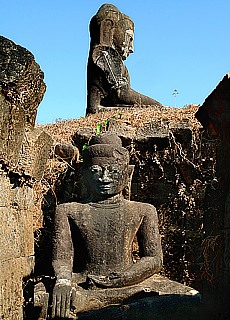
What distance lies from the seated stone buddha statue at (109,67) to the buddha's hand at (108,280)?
4466mm

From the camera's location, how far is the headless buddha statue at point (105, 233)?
4.77 metres

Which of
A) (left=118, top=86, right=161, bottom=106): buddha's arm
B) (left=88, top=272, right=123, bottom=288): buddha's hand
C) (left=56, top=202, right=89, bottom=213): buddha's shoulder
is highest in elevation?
(left=118, top=86, right=161, bottom=106): buddha's arm

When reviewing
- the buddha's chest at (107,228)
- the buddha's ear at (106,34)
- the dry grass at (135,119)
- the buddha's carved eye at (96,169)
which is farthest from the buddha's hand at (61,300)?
the buddha's ear at (106,34)

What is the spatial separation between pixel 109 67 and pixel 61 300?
524 centimetres

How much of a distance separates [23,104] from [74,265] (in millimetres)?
1701

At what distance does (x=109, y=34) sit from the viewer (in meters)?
9.23

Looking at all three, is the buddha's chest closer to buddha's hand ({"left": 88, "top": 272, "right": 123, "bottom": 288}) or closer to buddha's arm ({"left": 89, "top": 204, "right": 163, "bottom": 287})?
buddha's arm ({"left": 89, "top": 204, "right": 163, "bottom": 287})

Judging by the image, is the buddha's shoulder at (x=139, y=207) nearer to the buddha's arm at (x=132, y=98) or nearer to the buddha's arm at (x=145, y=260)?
the buddha's arm at (x=145, y=260)

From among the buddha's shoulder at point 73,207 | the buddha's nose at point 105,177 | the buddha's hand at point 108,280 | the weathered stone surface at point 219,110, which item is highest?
the weathered stone surface at point 219,110

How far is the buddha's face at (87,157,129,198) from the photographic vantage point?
200 inches

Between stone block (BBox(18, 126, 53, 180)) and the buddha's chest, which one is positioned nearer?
stone block (BBox(18, 126, 53, 180))

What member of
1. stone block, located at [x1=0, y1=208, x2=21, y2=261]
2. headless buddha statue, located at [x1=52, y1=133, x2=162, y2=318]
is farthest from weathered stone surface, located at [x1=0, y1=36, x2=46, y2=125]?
headless buddha statue, located at [x1=52, y1=133, x2=162, y2=318]

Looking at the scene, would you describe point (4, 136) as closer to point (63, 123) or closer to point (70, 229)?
point (70, 229)

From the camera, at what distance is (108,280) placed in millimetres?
4695
